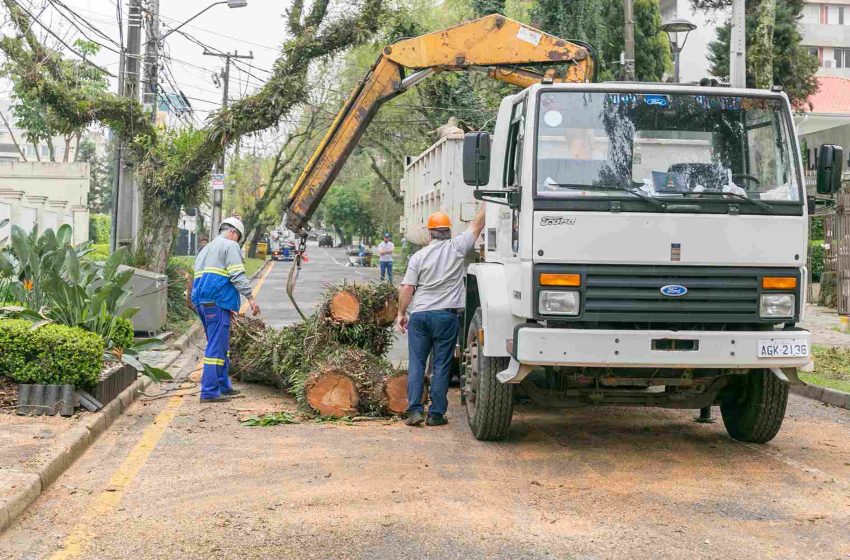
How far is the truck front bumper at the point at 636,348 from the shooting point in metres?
7.21

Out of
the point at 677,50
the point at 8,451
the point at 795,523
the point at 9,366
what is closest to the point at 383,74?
the point at 9,366

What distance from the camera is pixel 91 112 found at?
59.9ft

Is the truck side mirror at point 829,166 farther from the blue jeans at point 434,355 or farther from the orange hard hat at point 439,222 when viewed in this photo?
the blue jeans at point 434,355

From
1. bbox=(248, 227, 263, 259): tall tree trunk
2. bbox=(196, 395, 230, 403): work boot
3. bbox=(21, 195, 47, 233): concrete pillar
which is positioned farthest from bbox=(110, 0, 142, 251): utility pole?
bbox=(248, 227, 263, 259): tall tree trunk

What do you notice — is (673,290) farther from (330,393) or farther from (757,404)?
(330,393)

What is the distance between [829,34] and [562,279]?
54.3 meters

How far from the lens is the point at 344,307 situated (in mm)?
9914

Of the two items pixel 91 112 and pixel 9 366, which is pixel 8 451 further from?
pixel 91 112

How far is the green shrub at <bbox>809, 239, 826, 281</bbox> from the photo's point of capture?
25.7 meters

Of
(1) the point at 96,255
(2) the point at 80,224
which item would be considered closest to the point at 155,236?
(1) the point at 96,255

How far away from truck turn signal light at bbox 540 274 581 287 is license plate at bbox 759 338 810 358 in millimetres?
→ 1367

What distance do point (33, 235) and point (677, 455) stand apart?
273 inches

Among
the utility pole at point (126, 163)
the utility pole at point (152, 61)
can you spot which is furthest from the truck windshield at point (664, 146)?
the utility pole at point (152, 61)

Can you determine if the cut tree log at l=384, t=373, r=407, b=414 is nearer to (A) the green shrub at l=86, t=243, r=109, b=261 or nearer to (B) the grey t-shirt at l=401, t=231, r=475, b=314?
(B) the grey t-shirt at l=401, t=231, r=475, b=314
